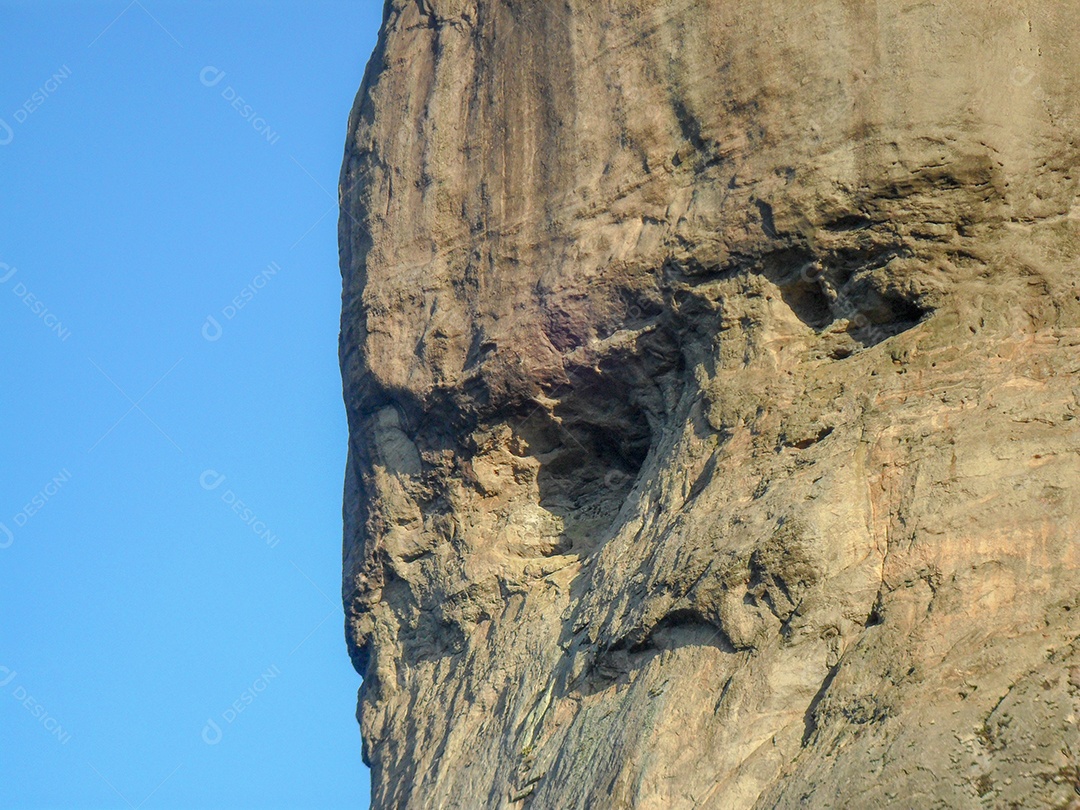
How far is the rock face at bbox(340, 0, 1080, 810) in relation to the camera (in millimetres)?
10195

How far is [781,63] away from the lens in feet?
42.5

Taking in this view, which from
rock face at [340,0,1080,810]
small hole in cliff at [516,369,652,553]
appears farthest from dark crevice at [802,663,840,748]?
small hole in cliff at [516,369,652,553]

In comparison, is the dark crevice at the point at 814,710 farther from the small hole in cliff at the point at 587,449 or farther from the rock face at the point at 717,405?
the small hole in cliff at the point at 587,449

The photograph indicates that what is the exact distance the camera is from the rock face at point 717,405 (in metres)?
10.2

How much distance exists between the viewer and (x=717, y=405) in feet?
41.3

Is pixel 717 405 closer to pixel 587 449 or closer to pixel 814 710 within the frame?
pixel 587 449

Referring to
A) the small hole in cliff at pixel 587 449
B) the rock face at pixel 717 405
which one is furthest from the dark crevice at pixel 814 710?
the small hole in cliff at pixel 587 449

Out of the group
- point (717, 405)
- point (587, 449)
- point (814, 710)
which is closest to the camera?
point (814, 710)

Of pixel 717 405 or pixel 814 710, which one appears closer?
pixel 814 710

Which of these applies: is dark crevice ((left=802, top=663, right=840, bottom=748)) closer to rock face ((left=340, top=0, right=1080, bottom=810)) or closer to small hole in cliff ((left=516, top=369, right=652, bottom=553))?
rock face ((left=340, top=0, right=1080, bottom=810))

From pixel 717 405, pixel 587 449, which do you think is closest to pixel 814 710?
pixel 717 405

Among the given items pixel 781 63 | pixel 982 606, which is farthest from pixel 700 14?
pixel 982 606

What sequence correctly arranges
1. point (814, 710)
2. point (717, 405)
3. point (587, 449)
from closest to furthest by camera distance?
1. point (814, 710)
2. point (717, 405)
3. point (587, 449)

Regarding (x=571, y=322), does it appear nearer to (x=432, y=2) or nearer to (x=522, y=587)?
(x=522, y=587)
